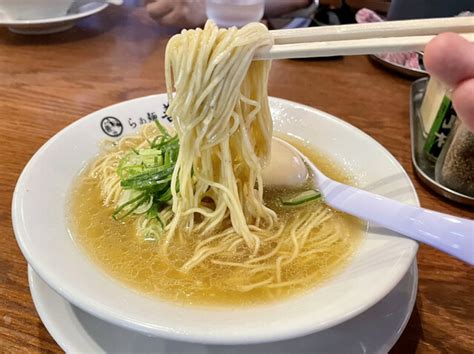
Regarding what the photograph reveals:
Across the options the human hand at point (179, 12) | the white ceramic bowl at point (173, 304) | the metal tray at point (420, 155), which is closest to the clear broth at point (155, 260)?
the white ceramic bowl at point (173, 304)

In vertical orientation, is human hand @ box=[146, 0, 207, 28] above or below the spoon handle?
below

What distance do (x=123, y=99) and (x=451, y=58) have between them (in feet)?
5.24

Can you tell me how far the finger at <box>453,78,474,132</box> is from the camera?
0.80 m

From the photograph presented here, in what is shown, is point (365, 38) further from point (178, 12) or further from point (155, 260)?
point (178, 12)

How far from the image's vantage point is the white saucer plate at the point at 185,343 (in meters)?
0.99

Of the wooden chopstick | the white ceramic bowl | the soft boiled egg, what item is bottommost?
the soft boiled egg

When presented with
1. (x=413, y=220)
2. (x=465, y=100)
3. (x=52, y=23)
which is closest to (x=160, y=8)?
(x=52, y=23)

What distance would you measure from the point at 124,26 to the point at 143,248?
83.2 inches

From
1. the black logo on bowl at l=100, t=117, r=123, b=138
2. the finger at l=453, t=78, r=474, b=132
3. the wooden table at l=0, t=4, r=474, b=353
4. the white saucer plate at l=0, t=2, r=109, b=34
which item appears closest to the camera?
the finger at l=453, t=78, r=474, b=132

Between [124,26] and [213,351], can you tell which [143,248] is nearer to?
[213,351]

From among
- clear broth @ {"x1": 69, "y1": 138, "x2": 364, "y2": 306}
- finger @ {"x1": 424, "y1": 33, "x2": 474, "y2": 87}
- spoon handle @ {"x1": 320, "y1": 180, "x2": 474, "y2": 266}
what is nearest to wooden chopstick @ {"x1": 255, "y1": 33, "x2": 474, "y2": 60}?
finger @ {"x1": 424, "y1": 33, "x2": 474, "y2": 87}

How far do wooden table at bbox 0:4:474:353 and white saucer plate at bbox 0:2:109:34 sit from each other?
5cm

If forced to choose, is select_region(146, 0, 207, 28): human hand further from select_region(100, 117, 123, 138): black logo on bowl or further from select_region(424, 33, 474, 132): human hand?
select_region(424, 33, 474, 132): human hand

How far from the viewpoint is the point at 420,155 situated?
178cm
